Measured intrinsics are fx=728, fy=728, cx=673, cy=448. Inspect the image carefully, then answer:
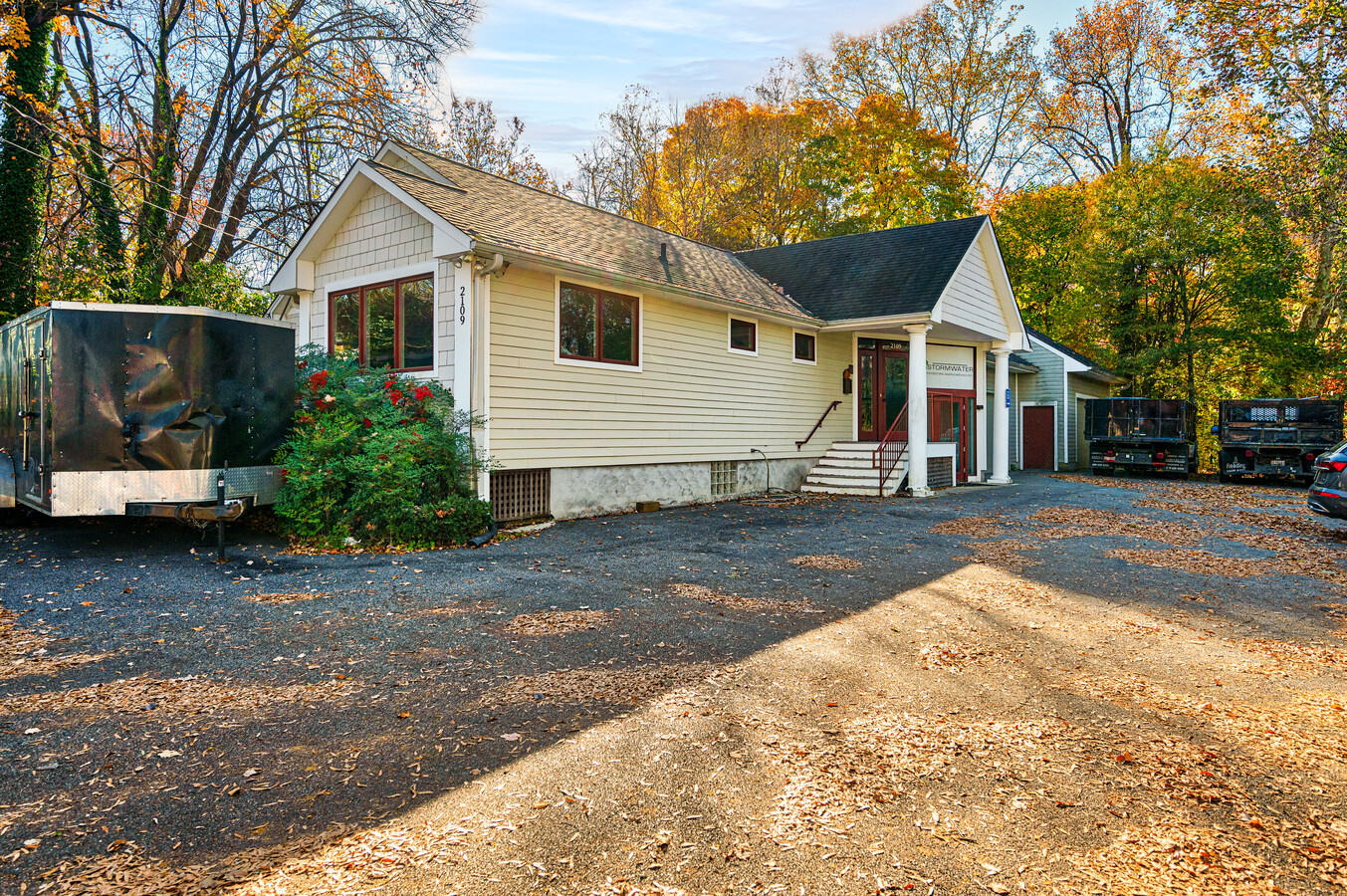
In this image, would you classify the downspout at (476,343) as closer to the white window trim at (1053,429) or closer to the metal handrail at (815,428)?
the metal handrail at (815,428)

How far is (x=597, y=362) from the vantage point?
11039 mm

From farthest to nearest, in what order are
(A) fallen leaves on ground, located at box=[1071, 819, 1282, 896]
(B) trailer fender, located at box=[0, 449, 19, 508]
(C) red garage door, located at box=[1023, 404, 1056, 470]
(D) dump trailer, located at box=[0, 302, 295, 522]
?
(C) red garage door, located at box=[1023, 404, 1056, 470], (B) trailer fender, located at box=[0, 449, 19, 508], (D) dump trailer, located at box=[0, 302, 295, 522], (A) fallen leaves on ground, located at box=[1071, 819, 1282, 896]

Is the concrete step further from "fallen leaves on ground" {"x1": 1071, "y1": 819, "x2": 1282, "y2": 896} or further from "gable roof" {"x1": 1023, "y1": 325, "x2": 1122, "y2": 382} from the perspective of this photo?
"gable roof" {"x1": 1023, "y1": 325, "x2": 1122, "y2": 382}

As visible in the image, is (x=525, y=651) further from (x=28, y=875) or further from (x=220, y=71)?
(x=220, y=71)

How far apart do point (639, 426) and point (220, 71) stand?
13074mm

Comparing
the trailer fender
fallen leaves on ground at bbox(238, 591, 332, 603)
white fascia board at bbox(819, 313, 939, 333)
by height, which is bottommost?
fallen leaves on ground at bbox(238, 591, 332, 603)

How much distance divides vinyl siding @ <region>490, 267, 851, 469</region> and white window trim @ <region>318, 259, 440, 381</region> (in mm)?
993

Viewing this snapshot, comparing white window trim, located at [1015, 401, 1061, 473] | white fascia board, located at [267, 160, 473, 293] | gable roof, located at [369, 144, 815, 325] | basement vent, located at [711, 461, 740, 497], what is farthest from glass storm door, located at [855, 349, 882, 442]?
white window trim, located at [1015, 401, 1061, 473]

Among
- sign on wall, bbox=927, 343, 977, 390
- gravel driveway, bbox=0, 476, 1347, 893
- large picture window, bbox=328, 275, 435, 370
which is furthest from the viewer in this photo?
sign on wall, bbox=927, 343, 977, 390

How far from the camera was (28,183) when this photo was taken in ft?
41.4

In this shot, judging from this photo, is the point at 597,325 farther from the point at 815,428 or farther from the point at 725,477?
the point at 815,428

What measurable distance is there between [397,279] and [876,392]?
35.1 ft

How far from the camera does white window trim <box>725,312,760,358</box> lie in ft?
44.4

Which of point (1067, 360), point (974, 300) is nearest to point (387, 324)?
point (974, 300)
